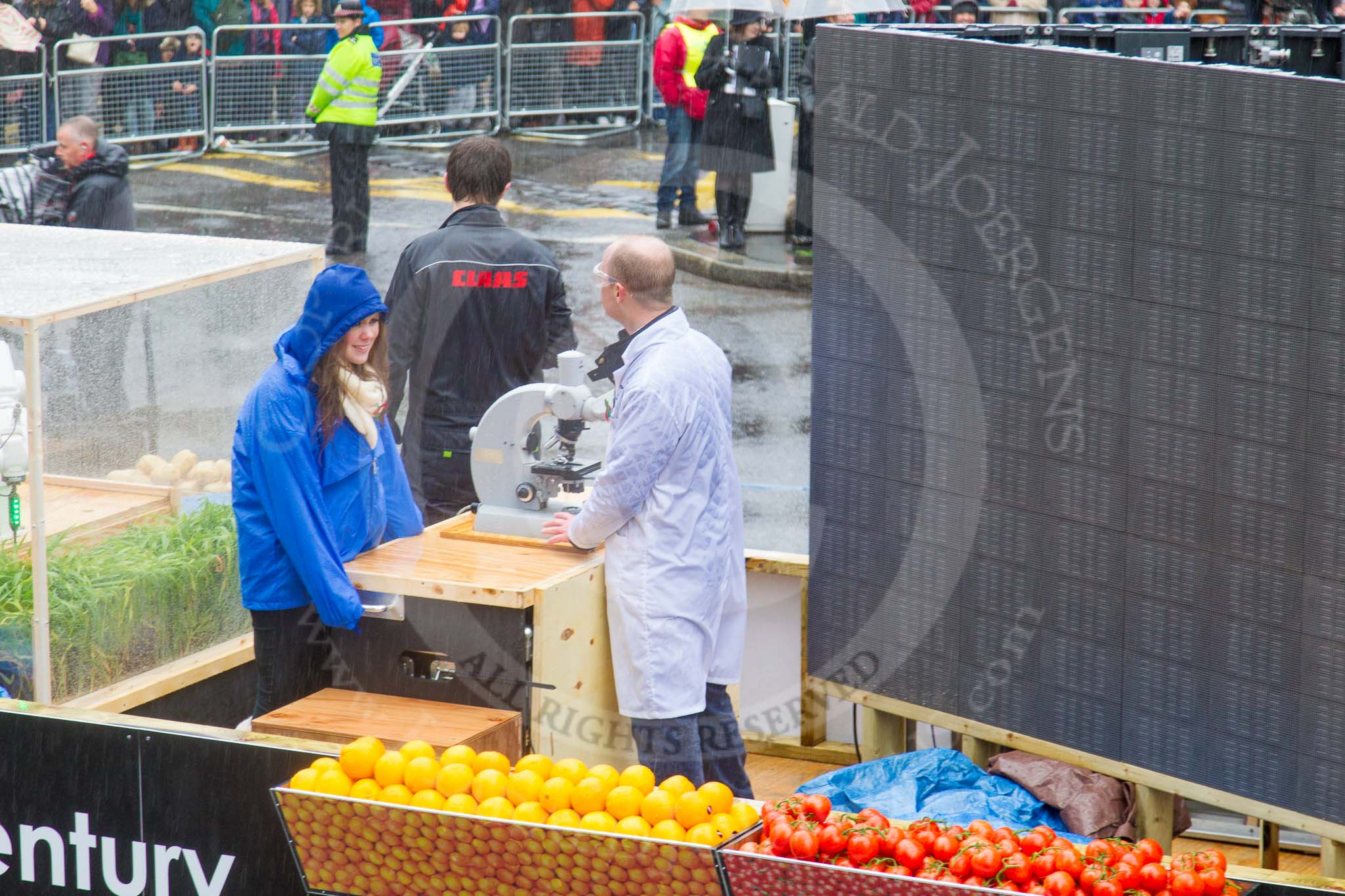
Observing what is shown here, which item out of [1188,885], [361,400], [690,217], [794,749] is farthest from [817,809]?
[690,217]

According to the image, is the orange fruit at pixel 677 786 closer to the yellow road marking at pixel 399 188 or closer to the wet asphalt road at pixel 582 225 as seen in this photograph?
the wet asphalt road at pixel 582 225

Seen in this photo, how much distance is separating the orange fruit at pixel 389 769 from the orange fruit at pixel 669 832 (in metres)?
0.58

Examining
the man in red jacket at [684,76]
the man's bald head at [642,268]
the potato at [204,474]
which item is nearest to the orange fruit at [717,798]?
the man's bald head at [642,268]

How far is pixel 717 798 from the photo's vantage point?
3586 millimetres

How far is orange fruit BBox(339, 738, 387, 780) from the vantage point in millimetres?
3732

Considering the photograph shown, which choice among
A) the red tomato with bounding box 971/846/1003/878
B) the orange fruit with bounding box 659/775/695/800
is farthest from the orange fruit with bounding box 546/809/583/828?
the red tomato with bounding box 971/846/1003/878

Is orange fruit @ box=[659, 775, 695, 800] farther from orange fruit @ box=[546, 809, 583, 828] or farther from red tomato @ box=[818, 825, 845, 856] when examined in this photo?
red tomato @ box=[818, 825, 845, 856]

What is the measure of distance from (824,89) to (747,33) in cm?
770

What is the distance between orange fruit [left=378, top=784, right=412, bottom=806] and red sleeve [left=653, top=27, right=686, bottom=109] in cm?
1033

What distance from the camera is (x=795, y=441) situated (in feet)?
32.2

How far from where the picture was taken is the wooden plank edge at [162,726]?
4016 mm

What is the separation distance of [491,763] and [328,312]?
4.46 feet

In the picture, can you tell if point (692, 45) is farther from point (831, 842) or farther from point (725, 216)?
point (831, 842)

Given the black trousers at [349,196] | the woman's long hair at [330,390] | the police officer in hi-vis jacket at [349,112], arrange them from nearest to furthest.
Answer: the woman's long hair at [330,390]
the police officer in hi-vis jacket at [349,112]
the black trousers at [349,196]
